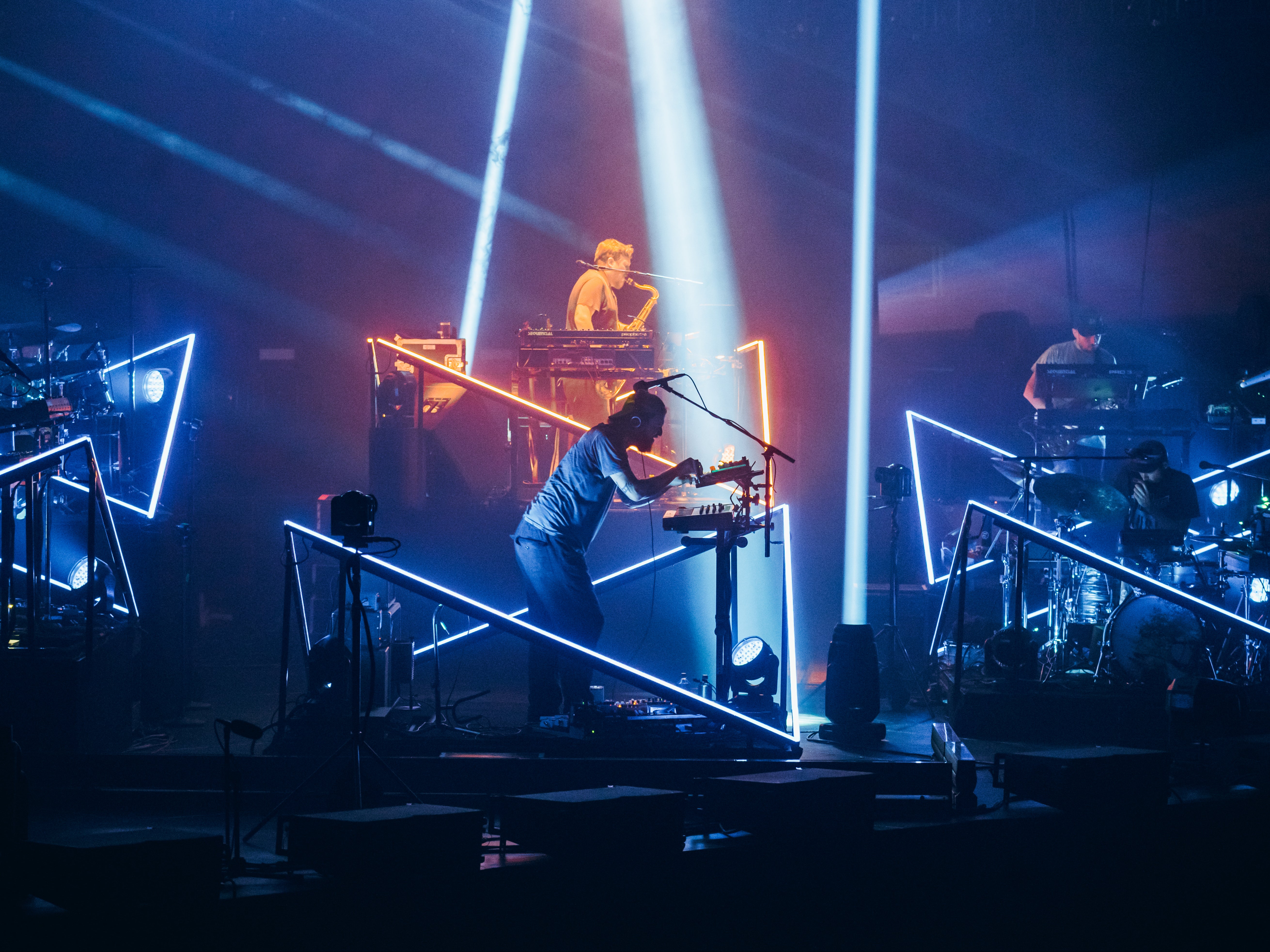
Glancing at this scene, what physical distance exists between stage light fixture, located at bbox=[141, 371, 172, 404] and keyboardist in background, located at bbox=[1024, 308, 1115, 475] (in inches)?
265

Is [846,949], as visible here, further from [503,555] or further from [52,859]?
[503,555]

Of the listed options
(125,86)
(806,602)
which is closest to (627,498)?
(806,602)

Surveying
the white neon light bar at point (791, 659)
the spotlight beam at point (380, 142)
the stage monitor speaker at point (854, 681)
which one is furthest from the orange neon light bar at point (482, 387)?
the spotlight beam at point (380, 142)

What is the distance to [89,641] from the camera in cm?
517

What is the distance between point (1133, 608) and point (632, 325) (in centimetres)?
510

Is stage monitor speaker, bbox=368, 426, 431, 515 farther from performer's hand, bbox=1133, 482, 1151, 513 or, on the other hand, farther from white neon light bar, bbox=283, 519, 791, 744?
performer's hand, bbox=1133, 482, 1151, 513

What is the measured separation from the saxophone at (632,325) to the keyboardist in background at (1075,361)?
334 centimetres

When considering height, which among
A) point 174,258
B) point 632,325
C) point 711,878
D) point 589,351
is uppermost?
point 174,258

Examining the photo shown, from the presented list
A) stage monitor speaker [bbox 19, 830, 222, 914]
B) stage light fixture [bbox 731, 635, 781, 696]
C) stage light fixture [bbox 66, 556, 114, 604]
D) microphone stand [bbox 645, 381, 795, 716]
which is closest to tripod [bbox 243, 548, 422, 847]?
stage monitor speaker [bbox 19, 830, 222, 914]

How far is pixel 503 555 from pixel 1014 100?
7686 millimetres

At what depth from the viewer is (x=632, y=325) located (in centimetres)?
1018

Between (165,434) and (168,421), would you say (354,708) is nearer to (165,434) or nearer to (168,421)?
(165,434)

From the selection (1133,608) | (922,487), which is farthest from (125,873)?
(922,487)

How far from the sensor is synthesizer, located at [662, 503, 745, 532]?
5285 mm
